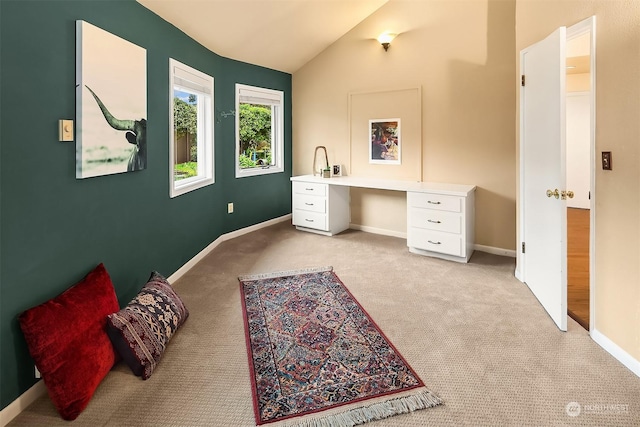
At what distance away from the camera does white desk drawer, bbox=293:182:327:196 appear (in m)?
4.87

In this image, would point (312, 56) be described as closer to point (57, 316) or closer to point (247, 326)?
point (247, 326)

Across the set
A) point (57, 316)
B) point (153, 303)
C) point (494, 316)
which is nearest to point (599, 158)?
point (494, 316)

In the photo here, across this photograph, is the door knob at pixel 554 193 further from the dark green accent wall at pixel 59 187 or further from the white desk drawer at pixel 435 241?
the dark green accent wall at pixel 59 187

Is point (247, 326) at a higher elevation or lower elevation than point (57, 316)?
lower

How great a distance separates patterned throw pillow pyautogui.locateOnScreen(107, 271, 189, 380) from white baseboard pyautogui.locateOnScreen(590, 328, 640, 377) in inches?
97.8

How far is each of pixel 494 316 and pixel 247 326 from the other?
1.68 metres

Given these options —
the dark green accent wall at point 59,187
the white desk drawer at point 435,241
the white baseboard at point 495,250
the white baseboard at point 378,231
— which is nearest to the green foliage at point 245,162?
the white baseboard at point 378,231

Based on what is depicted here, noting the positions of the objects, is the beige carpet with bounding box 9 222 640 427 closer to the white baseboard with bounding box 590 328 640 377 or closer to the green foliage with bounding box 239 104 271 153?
the white baseboard with bounding box 590 328 640 377

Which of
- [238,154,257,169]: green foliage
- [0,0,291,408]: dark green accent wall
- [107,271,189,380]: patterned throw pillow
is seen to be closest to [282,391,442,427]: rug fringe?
[107,271,189,380]: patterned throw pillow

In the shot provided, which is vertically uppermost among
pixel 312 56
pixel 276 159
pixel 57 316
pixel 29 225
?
pixel 312 56

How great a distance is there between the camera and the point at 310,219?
505cm

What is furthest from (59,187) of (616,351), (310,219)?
(310,219)

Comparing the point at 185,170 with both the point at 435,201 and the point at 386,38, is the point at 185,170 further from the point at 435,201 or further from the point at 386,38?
the point at 386,38

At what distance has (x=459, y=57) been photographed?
4172 mm
